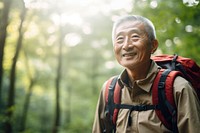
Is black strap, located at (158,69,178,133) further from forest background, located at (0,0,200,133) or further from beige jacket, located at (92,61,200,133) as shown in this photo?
forest background, located at (0,0,200,133)

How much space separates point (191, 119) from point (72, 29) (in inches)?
605

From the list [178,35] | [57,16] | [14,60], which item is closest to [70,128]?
[57,16]

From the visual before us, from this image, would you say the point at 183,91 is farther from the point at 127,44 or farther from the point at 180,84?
the point at 127,44

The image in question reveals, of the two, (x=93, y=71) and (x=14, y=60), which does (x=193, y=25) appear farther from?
(x=93, y=71)

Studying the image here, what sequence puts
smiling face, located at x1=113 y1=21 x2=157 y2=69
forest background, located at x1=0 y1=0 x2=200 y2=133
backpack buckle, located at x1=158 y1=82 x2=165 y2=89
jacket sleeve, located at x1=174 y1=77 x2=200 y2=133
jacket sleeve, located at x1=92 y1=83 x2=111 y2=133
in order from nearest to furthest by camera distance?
jacket sleeve, located at x1=174 y1=77 x2=200 y2=133
backpack buckle, located at x1=158 y1=82 x2=165 y2=89
smiling face, located at x1=113 y1=21 x2=157 y2=69
jacket sleeve, located at x1=92 y1=83 x2=111 y2=133
forest background, located at x1=0 y1=0 x2=200 y2=133

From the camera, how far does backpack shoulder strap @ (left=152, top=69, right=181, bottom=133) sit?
9.46 feet

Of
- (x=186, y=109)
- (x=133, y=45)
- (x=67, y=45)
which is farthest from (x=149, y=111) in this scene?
(x=67, y=45)

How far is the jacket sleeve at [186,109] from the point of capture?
2750 millimetres

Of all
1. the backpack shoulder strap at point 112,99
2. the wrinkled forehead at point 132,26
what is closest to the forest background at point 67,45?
the wrinkled forehead at point 132,26

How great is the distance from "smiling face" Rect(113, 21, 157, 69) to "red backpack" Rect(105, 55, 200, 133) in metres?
0.24

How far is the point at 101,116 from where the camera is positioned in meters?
3.57

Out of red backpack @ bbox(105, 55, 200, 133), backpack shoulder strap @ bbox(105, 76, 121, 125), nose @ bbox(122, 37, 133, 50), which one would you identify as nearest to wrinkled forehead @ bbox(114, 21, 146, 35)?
nose @ bbox(122, 37, 133, 50)

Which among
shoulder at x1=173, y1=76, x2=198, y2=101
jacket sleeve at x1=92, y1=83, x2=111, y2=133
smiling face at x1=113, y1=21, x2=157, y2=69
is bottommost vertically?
jacket sleeve at x1=92, y1=83, x2=111, y2=133

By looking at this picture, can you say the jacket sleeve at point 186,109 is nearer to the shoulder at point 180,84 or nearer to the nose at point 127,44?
the shoulder at point 180,84
